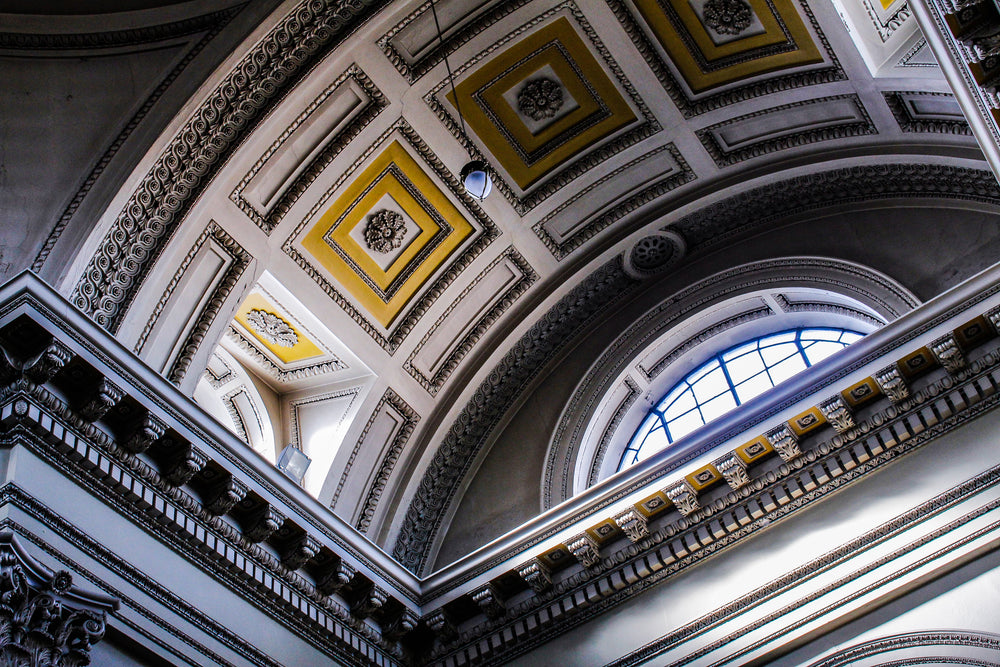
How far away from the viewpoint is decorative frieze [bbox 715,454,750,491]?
7.57 meters

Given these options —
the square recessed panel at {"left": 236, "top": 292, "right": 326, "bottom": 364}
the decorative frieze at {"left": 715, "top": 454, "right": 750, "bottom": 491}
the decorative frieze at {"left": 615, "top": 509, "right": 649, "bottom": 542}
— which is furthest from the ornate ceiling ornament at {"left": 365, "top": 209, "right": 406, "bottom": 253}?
the decorative frieze at {"left": 715, "top": 454, "right": 750, "bottom": 491}

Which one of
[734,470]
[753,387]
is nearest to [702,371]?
[753,387]

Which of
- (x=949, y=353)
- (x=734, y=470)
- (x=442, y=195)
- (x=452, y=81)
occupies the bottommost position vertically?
(x=734, y=470)

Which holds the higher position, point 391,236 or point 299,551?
point 391,236

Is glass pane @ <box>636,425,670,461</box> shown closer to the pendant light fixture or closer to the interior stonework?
the interior stonework

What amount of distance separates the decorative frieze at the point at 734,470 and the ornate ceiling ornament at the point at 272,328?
4.23m

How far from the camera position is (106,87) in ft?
27.4

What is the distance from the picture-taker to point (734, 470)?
7594 mm

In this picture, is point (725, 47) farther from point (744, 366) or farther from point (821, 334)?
point (744, 366)

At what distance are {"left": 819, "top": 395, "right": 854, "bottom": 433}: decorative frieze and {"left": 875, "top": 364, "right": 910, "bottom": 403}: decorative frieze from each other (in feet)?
0.93

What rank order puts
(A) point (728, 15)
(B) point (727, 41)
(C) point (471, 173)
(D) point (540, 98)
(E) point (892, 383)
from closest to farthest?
(E) point (892, 383)
(C) point (471, 173)
(A) point (728, 15)
(B) point (727, 41)
(D) point (540, 98)

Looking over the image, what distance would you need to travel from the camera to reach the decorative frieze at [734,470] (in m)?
7.57

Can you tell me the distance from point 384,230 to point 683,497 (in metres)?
3.84

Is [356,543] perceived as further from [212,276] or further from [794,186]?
[794,186]
